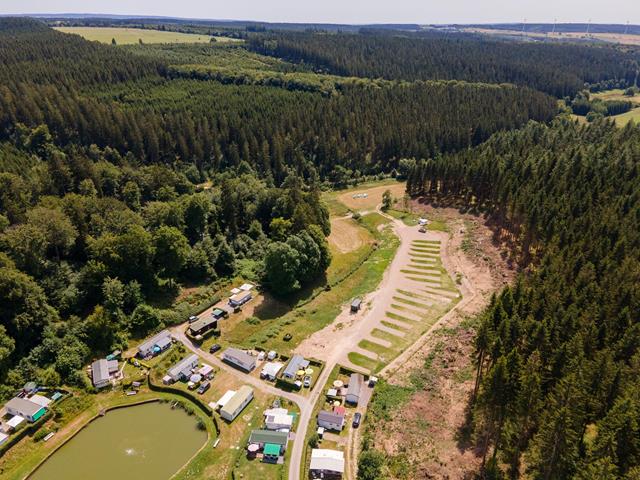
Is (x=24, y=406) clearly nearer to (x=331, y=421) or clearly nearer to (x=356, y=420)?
(x=331, y=421)

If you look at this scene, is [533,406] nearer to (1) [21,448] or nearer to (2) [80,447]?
(2) [80,447]

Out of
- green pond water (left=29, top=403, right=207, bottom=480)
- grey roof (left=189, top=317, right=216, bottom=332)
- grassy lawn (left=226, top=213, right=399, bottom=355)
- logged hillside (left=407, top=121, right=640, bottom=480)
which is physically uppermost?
logged hillside (left=407, top=121, right=640, bottom=480)

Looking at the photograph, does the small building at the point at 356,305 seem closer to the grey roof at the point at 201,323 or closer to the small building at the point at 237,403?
the grey roof at the point at 201,323

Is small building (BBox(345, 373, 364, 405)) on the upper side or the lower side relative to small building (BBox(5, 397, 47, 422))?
upper

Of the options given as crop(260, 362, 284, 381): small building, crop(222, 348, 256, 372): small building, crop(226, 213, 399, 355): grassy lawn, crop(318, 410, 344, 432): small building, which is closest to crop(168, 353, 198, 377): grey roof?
crop(222, 348, 256, 372): small building

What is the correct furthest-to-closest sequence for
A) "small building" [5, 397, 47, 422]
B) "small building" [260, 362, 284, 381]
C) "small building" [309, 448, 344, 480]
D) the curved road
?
"small building" [260, 362, 284, 381], "small building" [5, 397, 47, 422], the curved road, "small building" [309, 448, 344, 480]

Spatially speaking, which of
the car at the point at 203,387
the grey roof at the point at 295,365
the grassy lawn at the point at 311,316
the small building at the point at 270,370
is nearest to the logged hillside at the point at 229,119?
the grassy lawn at the point at 311,316

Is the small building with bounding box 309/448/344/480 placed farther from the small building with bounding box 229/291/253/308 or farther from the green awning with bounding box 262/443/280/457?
the small building with bounding box 229/291/253/308

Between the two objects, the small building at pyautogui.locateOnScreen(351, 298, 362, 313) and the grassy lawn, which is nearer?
the grassy lawn
